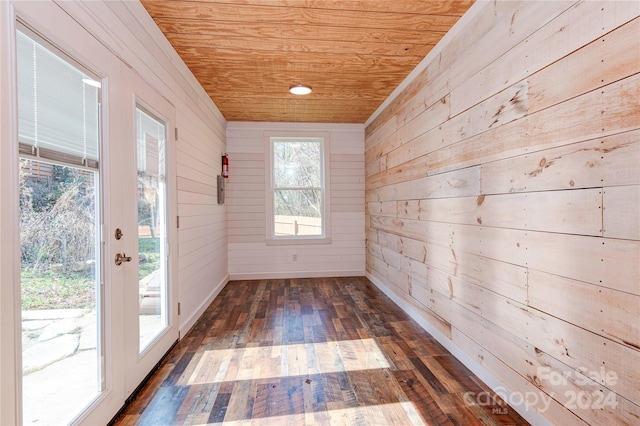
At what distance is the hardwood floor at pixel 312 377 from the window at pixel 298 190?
6.09 ft

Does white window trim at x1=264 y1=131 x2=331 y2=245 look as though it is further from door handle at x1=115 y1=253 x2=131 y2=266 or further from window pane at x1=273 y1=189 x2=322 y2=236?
door handle at x1=115 y1=253 x2=131 y2=266

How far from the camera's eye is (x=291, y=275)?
4.95m

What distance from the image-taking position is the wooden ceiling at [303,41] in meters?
2.07

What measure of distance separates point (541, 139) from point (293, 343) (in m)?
2.25

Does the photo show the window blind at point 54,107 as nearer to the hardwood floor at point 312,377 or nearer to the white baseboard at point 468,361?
the hardwood floor at point 312,377

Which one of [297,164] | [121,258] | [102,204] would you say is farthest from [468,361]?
[297,164]

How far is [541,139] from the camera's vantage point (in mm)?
1525

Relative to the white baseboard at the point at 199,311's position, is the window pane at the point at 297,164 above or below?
above

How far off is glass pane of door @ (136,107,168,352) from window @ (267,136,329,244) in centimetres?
259

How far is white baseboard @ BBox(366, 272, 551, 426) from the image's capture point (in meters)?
1.61

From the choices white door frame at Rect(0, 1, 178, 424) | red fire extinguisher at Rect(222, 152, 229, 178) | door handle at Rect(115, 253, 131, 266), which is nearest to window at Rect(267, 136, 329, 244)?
red fire extinguisher at Rect(222, 152, 229, 178)

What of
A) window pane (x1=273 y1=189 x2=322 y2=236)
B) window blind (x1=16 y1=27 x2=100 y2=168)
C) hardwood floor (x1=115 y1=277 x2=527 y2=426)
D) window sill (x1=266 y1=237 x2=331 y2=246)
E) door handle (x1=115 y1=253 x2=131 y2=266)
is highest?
window blind (x1=16 y1=27 x2=100 y2=168)

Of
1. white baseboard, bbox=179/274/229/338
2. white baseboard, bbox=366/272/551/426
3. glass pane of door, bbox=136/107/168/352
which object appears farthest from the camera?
white baseboard, bbox=179/274/229/338

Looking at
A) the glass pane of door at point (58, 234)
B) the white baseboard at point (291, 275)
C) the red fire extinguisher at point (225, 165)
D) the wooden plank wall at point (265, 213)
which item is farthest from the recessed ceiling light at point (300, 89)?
the white baseboard at point (291, 275)
